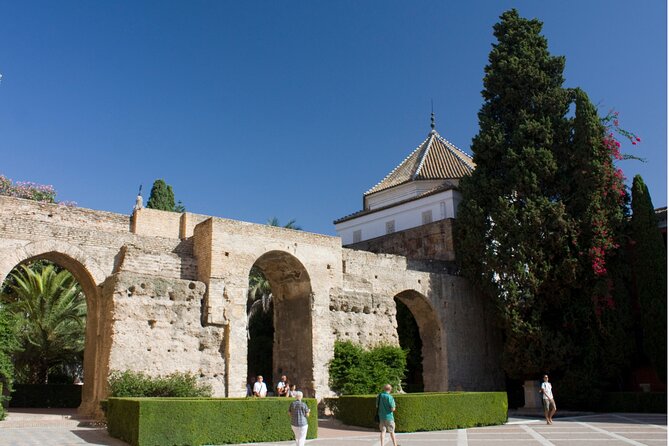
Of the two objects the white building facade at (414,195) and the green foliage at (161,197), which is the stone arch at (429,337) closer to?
the white building facade at (414,195)

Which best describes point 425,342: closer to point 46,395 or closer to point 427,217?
point 427,217

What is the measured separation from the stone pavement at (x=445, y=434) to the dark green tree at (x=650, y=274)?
5010mm

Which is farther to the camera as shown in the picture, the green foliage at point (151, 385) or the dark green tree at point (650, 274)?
the dark green tree at point (650, 274)

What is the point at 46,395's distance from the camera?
21.9 m

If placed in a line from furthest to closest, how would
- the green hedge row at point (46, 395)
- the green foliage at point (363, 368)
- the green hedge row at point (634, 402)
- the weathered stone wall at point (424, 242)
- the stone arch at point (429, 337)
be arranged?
→ the weathered stone wall at point (424, 242), the stone arch at point (429, 337), the green hedge row at point (46, 395), the green hedge row at point (634, 402), the green foliage at point (363, 368)

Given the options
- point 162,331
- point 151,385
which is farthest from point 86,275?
point 151,385

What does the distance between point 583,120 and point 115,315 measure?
17.1 metres

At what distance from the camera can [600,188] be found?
22.5m

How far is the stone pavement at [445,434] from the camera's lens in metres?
12.2

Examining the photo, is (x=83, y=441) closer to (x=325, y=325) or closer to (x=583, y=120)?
(x=325, y=325)

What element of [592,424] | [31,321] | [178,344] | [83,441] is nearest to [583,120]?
[592,424]

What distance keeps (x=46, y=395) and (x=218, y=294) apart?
9.00m

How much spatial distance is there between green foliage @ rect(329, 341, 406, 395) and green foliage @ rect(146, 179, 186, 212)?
2068 centimetres

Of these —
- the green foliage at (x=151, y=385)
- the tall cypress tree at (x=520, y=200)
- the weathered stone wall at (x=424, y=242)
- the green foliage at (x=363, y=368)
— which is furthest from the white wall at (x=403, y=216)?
the green foliage at (x=151, y=385)
